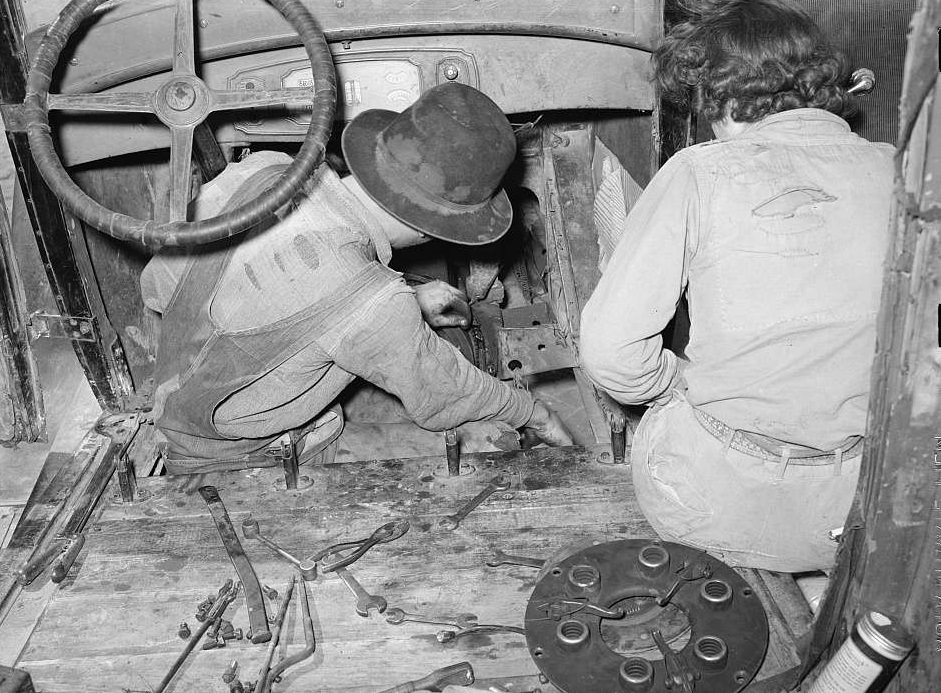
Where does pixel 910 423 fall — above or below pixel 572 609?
above

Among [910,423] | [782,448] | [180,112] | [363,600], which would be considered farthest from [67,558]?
[910,423]

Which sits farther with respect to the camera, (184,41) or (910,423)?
(184,41)

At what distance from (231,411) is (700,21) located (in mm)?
1567

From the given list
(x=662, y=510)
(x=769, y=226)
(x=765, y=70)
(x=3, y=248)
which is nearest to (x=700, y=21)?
(x=765, y=70)

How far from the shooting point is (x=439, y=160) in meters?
2.12

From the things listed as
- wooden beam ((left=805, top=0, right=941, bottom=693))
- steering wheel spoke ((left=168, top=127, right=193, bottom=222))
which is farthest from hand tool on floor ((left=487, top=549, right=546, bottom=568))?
steering wheel spoke ((left=168, top=127, right=193, bottom=222))

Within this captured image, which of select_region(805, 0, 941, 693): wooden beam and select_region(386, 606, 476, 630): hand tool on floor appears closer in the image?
select_region(805, 0, 941, 693): wooden beam

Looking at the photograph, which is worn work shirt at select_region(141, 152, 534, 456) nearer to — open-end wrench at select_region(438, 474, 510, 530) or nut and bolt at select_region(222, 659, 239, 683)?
open-end wrench at select_region(438, 474, 510, 530)

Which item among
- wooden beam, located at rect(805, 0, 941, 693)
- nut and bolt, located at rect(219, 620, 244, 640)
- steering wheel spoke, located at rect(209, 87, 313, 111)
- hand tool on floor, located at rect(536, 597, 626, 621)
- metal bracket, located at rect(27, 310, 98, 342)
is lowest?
nut and bolt, located at rect(219, 620, 244, 640)

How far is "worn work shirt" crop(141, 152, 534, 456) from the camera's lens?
6.87 feet

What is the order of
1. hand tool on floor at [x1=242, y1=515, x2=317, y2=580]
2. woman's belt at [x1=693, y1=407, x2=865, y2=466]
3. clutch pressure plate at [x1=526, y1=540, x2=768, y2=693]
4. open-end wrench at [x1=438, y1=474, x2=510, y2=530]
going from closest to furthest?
clutch pressure plate at [x1=526, y1=540, x2=768, y2=693] → woman's belt at [x1=693, y1=407, x2=865, y2=466] → hand tool on floor at [x1=242, y1=515, x2=317, y2=580] → open-end wrench at [x1=438, y1=474, x2=510, y2=530]

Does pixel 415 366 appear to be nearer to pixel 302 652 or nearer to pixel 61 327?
pixel 302 652

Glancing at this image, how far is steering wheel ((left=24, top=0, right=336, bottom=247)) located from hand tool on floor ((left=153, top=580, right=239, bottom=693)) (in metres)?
0.80

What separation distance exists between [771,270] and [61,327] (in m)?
2.09
